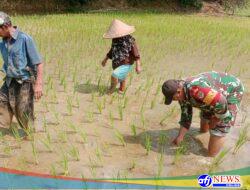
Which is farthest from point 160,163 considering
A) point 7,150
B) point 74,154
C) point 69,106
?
point 69,106

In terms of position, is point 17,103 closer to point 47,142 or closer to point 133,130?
point 47,142

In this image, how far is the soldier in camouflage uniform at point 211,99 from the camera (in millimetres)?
3379

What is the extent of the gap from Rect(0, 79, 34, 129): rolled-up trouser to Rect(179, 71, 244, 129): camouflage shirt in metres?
1.48

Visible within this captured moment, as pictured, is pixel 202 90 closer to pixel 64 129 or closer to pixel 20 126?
pixel 64 129

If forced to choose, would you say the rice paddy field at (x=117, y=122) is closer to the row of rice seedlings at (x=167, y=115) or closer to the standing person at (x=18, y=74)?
the row of rice seedlings at (x=167, y=115)

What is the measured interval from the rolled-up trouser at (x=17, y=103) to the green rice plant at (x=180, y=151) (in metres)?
1.47

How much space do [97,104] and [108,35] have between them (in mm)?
919

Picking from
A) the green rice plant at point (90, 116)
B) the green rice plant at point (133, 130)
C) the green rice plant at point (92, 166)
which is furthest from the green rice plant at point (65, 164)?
the green rice plant at point (90, 116)

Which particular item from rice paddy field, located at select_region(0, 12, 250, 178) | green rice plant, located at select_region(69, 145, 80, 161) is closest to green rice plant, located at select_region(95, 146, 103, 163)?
rice paddy field, located at select_region(0, 12, 250, 178)

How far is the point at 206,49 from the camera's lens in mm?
8406

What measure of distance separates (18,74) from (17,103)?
0.33 m

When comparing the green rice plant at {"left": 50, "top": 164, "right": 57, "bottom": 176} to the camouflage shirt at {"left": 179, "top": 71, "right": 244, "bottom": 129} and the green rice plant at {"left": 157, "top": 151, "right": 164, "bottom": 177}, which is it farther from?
the camouflage shirt at {"left": 179, "top": 71, "right": 244, "bottom": 129}

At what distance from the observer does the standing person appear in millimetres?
3656

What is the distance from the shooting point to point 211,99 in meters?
3.35
